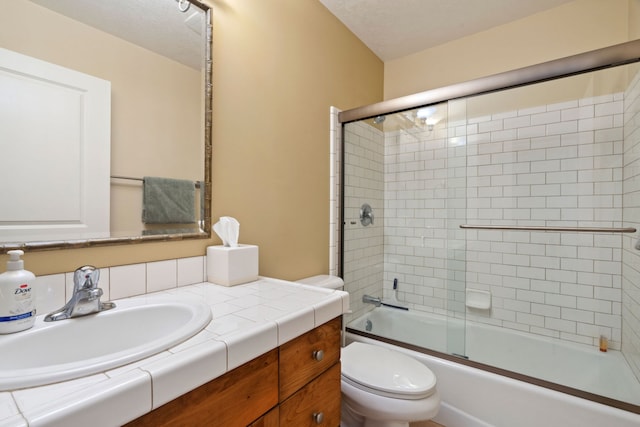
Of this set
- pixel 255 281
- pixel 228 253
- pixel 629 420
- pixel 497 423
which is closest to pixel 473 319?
pixel 497 423

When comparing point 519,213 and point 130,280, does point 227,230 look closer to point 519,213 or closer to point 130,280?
point 130,280

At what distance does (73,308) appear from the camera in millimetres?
786

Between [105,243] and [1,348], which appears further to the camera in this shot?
[105,243]

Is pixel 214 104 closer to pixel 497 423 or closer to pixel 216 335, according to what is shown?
pixel 216 335

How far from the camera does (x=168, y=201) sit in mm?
1169

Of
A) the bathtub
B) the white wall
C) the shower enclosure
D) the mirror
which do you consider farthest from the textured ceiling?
the bathtub

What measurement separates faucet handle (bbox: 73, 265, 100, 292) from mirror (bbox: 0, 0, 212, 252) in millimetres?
157

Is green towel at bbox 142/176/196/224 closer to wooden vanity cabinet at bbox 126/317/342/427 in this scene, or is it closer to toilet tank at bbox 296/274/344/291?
wooden vanity cabinet at bbox 126/317/342/427

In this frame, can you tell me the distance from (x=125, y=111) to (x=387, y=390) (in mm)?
1456

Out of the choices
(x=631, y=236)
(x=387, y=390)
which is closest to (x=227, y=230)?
(x=387, y=390)

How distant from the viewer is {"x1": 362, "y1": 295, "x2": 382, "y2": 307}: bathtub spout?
2318 millimetres

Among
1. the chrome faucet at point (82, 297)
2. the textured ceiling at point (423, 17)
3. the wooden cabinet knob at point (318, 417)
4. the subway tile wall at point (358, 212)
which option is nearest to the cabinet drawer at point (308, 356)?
the wooden cabinet knob at point (318, 417)

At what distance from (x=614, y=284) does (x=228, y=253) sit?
2.31 metres

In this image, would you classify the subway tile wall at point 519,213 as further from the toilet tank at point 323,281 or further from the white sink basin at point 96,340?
the white sink basin at point 96,340
